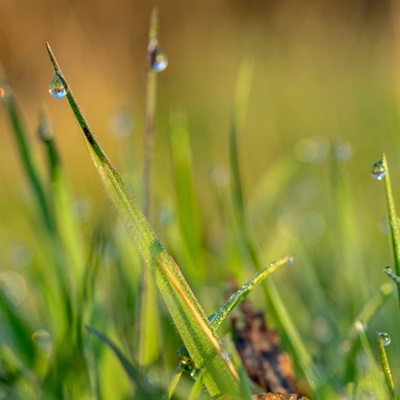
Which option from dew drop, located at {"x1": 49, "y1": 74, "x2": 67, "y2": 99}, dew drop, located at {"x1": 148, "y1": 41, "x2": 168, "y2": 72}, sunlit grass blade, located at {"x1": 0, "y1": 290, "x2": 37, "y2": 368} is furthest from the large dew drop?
sunlit grass blade, located at {"x1": 0, "y1": 290, "x2": 37, "y2": 368}

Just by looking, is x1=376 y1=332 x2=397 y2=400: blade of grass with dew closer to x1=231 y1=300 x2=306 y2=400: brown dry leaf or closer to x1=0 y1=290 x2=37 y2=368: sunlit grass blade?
x1=231 y1=300 x2=306 y2=400: brown dry leaf

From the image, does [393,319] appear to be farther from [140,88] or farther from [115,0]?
[115,0]

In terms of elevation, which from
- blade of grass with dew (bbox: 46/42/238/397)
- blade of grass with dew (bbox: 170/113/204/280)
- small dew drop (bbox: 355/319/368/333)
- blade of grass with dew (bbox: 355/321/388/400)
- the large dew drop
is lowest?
blade of grass with dew (bbox: 355/321/388/400)

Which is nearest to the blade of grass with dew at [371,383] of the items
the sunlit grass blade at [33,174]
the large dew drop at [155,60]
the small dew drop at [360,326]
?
the small dew drop at [360,326]

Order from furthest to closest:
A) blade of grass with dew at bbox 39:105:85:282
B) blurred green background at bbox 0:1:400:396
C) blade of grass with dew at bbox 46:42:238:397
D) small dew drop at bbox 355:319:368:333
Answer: blurred green background at bbox 0:1:400:396 → blade of grass with dew at bbox 39:105:85:282 → small dew drop at bbox 355:319:368:333 → blade of grass with dew at bbox 46:42:238:397

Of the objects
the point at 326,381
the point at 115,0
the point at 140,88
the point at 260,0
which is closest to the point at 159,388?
the point at 326,381

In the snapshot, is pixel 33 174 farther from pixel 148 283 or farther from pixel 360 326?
pixel 360 326
